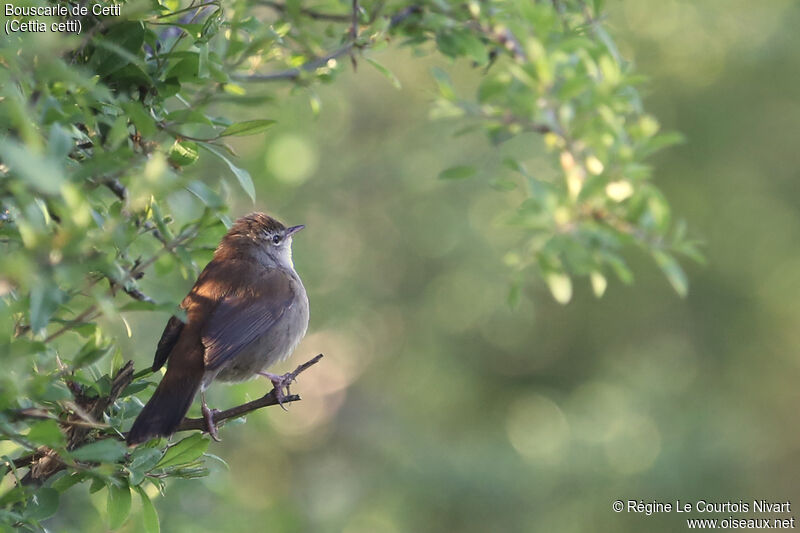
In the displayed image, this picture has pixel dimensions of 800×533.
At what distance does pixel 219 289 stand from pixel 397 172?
315 inches

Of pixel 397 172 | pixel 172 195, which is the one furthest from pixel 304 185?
pixel 172 195

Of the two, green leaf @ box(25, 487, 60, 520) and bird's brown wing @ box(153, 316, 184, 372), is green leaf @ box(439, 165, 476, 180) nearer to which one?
bird's brown wing @ box(153, 316, 184, 372)

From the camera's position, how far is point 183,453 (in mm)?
2834

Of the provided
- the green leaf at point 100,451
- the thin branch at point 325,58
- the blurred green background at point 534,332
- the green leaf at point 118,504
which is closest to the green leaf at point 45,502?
the green leaf at point 118,504

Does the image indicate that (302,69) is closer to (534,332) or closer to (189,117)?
(189,117)

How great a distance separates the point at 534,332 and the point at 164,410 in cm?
1150

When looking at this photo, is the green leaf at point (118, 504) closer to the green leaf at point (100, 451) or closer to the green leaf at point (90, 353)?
the green leaf at point (100, 451)

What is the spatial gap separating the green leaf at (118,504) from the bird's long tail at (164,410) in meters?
0.21

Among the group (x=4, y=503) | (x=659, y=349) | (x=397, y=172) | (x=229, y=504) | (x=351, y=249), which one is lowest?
(x=659, y=349)

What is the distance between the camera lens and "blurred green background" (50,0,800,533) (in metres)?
11.4

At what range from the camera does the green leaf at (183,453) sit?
282 cm

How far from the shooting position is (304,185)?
36.7ft

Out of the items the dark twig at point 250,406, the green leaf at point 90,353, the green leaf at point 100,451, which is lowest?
the dark twig at point 250,406

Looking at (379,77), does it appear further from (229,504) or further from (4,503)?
(4,503)
